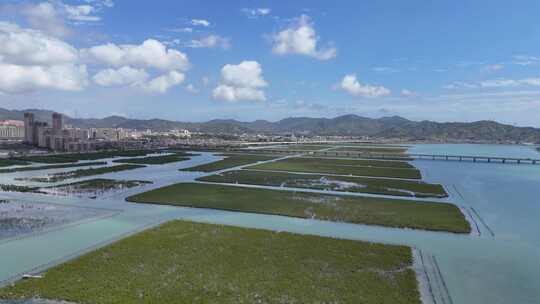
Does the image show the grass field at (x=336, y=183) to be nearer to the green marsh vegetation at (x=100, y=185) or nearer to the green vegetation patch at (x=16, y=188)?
the green marsh vegetation at (x=100, y=185)

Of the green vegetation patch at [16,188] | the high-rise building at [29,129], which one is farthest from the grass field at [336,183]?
the high-rise building at [29,129]

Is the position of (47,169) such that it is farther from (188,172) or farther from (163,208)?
(163,208)

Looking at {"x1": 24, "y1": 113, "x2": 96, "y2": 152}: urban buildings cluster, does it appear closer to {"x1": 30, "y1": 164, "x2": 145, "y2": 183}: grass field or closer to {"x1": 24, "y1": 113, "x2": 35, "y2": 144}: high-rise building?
{"x1": 24, "y1": 113, "x2": 35, "y2": 144}: high-rise building

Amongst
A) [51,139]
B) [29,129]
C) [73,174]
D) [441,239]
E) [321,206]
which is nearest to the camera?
[441,239]

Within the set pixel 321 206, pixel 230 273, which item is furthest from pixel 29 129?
pixel 230 273

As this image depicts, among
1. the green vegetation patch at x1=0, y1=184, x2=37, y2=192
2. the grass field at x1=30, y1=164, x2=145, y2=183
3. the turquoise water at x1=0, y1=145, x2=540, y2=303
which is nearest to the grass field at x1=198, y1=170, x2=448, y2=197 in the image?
the turquoise water at x1=0, y1=145, x2=540, y2=303

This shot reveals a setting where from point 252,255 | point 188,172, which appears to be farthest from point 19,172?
point 252,255

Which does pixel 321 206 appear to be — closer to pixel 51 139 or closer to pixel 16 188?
pixel 16 188
